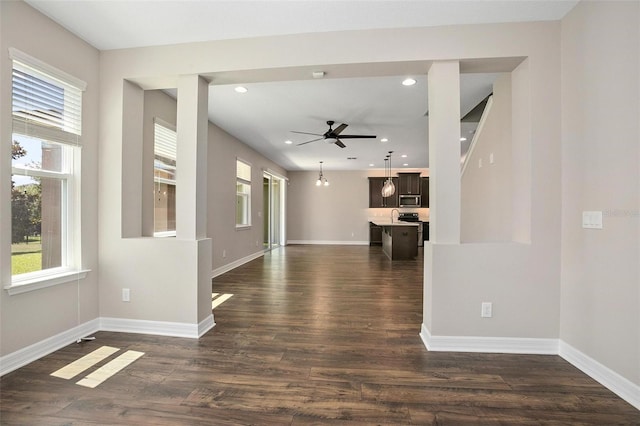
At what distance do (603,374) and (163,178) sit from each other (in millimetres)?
4627

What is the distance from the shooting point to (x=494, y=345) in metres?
2.32

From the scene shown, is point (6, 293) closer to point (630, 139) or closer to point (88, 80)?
point (88, 80)

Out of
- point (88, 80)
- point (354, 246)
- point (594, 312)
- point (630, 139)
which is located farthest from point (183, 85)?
point (354, 246)

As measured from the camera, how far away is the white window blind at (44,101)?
2.09 m

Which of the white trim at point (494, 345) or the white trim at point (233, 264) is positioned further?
the white trim at point (233, 264)

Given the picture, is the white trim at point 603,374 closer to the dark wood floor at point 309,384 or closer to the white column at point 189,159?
the dark wood floor at point 309,384

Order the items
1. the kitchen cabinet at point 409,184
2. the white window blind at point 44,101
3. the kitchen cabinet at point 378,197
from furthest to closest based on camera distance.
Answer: the kitchen cabinet at point 378,197, the kitchen cabinet at point 409,184, the white window blind at point 44,101

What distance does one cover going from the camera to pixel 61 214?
2.48 meters

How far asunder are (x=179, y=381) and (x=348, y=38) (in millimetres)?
2974

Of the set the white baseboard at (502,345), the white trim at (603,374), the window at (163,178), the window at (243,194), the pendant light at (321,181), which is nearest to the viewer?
the white trim at (603,374)

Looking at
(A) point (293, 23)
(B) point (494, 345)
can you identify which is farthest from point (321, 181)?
(B) point (494, 345)

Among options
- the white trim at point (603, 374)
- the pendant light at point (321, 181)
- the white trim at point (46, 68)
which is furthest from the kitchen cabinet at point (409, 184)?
the white trim at point (46, 68)

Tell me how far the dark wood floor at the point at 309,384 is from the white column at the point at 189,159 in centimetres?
106

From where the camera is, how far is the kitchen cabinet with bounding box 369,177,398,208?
9781mm
